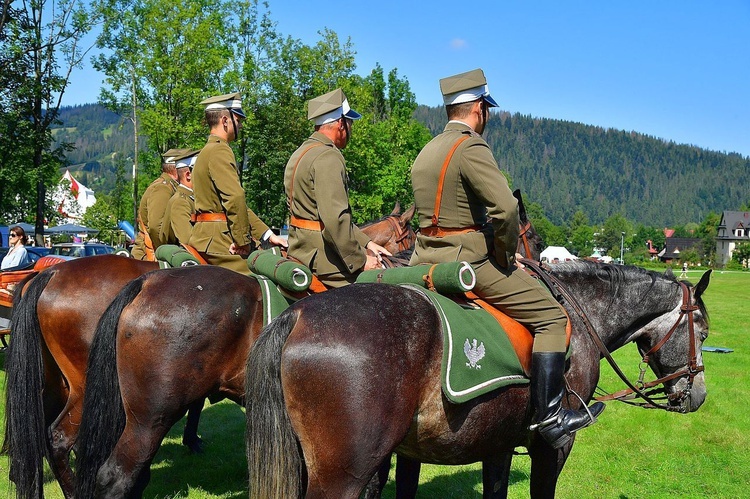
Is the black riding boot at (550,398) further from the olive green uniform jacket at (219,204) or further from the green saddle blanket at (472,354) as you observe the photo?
the olive green uniform jacket at (219,204)

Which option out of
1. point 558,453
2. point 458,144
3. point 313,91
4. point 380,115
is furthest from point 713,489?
point 380,115

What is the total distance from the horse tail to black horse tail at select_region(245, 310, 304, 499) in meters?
3.22

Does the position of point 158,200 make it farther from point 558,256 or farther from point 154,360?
point 558,256

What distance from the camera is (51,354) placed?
629 centimetres

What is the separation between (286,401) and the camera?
3.63 meters

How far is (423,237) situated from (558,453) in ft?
6.32

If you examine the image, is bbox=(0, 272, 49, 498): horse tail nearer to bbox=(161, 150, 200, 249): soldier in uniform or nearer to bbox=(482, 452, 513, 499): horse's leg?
bbox=(161, 150, 200, 249): soldier in uniform

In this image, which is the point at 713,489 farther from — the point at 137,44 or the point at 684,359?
the point at 137,44

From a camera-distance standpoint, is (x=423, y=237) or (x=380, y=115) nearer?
(x=423, y=237)

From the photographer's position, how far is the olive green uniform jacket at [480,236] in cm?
438

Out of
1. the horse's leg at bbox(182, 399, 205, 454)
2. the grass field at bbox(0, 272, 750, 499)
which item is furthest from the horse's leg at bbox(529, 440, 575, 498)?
the horse's leg at bbox(182, 399, 205, 454)

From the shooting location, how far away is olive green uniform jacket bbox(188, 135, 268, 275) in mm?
6293

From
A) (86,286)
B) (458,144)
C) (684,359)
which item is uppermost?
(458,144)

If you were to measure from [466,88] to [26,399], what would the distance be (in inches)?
183
